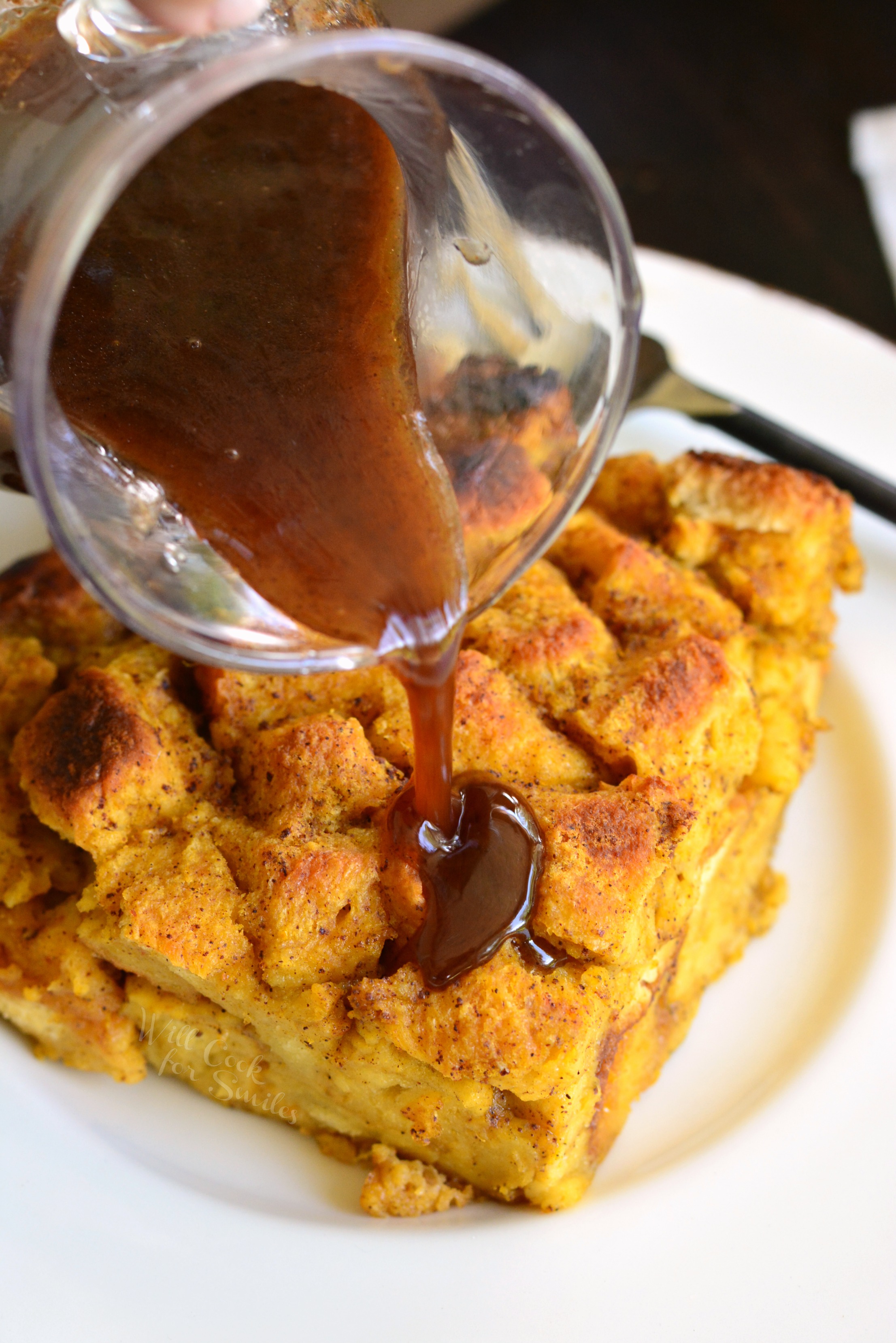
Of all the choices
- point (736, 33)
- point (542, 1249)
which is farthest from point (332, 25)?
point (736, 33)

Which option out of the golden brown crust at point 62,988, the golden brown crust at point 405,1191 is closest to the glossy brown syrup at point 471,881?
the golden brown crust at point 405,1191

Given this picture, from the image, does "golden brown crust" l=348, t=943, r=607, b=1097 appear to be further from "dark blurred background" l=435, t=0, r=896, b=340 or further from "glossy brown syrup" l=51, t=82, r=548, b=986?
"dark blurred background" l=435, t=0, r=896, b=340

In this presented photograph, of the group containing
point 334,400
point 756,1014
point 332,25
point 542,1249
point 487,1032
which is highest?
point 332,25

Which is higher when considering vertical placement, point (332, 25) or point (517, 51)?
point (332, 25)

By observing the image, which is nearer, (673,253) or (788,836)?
(788,836)

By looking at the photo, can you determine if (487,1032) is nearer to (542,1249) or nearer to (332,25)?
(542,1249)

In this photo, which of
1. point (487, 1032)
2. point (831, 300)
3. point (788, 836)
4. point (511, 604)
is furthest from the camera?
point (831, 300)

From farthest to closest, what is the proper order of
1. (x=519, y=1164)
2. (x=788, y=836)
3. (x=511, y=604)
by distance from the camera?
(x=788, y=836)
(x=511, y=604)
(x=519, y=1164)

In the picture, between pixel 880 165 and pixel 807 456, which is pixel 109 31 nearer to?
pixel 807 456

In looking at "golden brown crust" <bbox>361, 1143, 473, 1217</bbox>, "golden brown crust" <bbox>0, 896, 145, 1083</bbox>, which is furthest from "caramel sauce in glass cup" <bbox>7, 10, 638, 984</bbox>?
"golden brown crust" <bbox>0, 896, 145, 1083</bbox>
